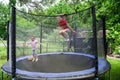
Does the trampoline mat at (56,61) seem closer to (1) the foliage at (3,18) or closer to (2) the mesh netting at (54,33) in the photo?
(2) the mesh netting at (54,33)

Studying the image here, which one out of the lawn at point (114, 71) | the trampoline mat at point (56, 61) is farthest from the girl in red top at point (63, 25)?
the lawn at point (114, 71)

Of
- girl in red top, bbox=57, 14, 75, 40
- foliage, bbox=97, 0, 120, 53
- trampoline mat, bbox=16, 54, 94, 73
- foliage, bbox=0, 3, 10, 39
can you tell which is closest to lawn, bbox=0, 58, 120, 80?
trampoline mat, bbox=16, 54, 94, 73

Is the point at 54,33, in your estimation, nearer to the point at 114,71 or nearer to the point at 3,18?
the point at 114,71

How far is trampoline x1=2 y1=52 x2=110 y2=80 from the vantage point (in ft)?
13.1

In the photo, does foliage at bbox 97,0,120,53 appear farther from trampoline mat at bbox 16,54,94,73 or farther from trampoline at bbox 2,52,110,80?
trampoline mat at bbox 16,54,94,73

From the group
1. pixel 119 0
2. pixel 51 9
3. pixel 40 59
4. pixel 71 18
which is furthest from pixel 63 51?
pixel 51 9

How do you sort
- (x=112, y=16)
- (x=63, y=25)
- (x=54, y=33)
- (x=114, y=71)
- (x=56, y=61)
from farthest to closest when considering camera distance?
(x=114, y=71) → (x=54, y=33) → (x=56, y=61) → (x=63, y=25) → (x=112, y=16)

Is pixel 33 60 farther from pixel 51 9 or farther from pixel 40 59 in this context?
pixel 51 9

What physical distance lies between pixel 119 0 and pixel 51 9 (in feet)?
32.1

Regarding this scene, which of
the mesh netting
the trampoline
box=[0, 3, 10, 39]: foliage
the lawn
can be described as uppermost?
box=[0, 3, 10, 39]: foliage

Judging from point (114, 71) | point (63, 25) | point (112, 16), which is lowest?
point (114, 71)

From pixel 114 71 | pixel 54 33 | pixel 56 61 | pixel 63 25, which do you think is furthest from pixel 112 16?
pixel 114 71

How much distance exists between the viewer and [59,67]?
5.45 metres

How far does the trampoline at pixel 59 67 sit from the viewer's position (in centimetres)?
399
